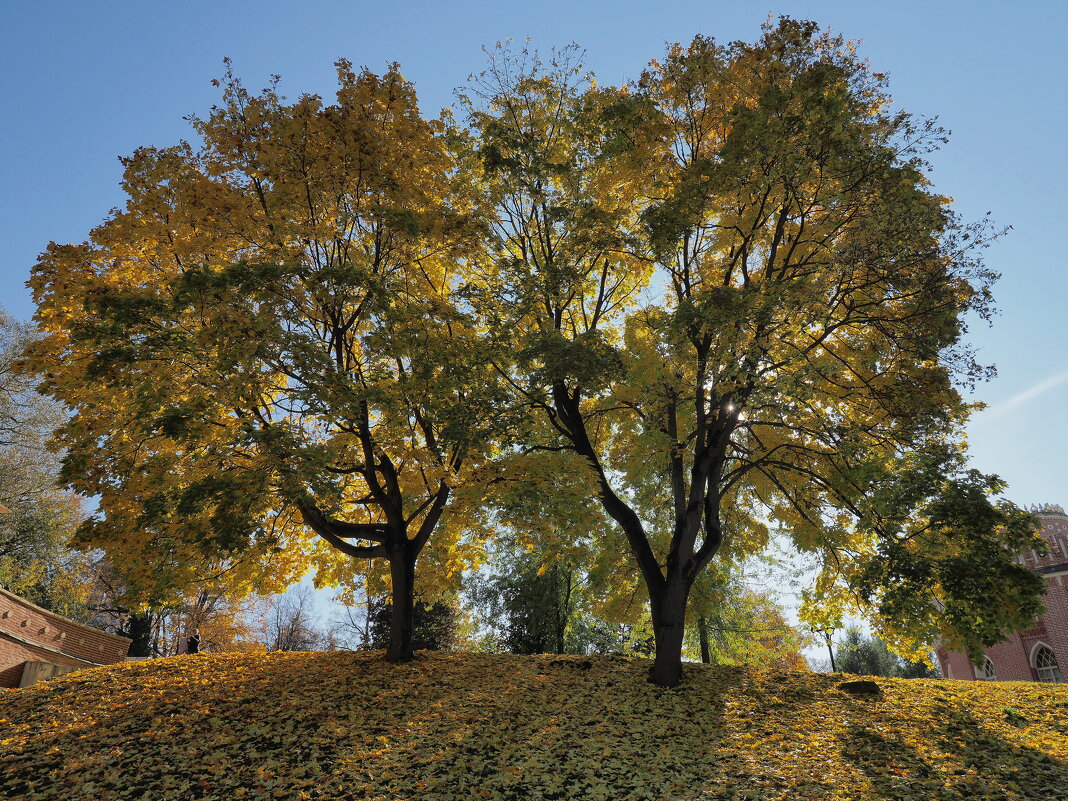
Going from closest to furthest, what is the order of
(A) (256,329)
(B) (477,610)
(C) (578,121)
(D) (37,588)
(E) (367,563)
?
(A) (256,329), (C) (578,121), (E) (367,563), (B) (477,610), (D) (37,588)

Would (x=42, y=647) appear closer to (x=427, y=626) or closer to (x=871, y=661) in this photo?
(x=427, y=626)

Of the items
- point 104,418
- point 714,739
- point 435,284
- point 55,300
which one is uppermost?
point 435,284

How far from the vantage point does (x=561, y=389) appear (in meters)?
14.0

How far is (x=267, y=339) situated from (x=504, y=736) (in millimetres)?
7335

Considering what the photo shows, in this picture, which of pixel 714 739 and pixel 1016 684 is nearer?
pixel 714 739

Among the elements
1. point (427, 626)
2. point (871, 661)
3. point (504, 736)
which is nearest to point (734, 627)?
point (427, 626)

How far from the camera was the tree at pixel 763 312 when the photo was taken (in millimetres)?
10602

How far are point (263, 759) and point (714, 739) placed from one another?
6468mm

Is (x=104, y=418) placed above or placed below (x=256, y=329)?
below

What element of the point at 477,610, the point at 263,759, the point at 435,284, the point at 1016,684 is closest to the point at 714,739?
the point at 263,759

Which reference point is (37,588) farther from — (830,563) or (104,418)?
(830,563)

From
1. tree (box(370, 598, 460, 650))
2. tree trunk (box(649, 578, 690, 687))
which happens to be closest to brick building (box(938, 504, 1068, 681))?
tree trunk (box(649, 578, 690, 687))

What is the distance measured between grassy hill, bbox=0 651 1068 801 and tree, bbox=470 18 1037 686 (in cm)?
169

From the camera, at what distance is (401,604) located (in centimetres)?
1316
